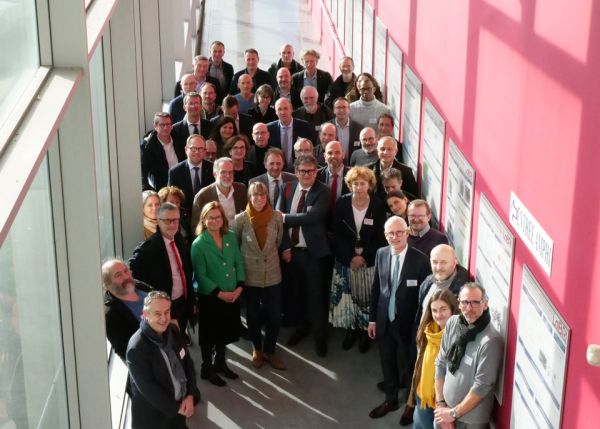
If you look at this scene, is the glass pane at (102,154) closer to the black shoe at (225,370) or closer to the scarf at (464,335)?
the black shoe at (225,370)

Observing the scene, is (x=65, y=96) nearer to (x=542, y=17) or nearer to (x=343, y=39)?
(x=542, y=17)

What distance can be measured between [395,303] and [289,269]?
143cm

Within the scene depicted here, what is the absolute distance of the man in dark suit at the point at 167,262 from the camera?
7965mm

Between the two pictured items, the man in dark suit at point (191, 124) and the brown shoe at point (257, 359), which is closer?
the brown shoe at point (257, 359)

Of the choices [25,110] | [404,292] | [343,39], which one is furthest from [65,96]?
[343,39]

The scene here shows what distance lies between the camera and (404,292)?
7.91 meters

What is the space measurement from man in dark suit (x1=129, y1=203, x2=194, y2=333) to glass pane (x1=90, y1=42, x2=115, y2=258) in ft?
1.27

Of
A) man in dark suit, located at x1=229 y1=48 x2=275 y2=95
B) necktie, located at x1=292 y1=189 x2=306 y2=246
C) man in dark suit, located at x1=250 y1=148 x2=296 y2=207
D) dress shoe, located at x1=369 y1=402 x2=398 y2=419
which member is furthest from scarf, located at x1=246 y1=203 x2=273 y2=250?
man in dark suit, located at x1=229 y1=48 x2=275 y2=95

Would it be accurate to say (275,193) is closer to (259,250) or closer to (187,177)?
(259,250)

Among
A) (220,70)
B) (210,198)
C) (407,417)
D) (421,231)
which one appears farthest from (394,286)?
(220,70)

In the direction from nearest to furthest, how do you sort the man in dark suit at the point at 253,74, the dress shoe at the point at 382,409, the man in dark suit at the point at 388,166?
1. the dress shoe at the point at 382,409
2. the man in dark suit at the point at 388,166
3. the man in dark suit at the point at 253,74

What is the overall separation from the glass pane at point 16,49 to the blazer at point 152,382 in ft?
6.88

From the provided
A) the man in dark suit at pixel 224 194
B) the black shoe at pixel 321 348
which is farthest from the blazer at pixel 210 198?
the black shoe at pixel 321 348

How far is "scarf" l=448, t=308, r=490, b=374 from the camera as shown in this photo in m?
6.55
